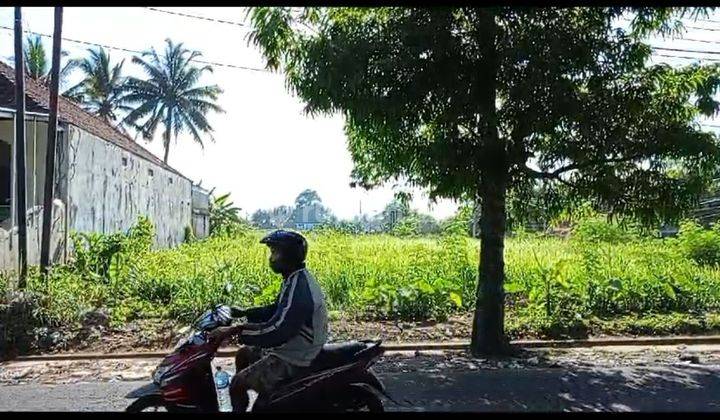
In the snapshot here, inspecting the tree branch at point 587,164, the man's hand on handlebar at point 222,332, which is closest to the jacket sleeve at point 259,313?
the man's hand on handlebar at point 222,332

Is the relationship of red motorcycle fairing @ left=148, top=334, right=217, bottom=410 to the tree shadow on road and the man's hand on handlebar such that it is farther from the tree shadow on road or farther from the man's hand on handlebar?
the tree shadow on road

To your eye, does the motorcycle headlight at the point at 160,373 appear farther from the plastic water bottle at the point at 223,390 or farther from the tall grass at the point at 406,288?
the tall grass at the point at 406,288

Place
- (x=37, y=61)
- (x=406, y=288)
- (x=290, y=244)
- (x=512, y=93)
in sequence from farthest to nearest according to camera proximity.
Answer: (x=37, y=61), (x=406, y=288), (x=512, y=93), (x=290, y=244)

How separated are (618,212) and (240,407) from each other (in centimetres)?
559

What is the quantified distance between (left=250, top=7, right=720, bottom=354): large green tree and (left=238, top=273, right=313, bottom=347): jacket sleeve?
3.59 meters

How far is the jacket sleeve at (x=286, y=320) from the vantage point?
12.4ft

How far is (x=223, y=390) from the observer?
13.2 feet

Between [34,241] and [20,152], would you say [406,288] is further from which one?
[34,241]

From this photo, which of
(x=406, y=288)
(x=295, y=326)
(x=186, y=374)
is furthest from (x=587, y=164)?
(x=186, y=374)

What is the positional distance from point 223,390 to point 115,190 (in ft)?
51.8

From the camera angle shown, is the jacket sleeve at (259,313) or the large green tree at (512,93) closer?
the jacket sleeve at (259,313)

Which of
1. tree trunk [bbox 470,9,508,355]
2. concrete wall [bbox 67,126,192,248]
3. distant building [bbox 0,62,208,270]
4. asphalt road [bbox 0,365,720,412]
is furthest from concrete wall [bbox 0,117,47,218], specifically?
tree trunk [bbox 470,9,508,355]

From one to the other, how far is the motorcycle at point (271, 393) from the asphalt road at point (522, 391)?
1.85 meters

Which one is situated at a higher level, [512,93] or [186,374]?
[512,93]
